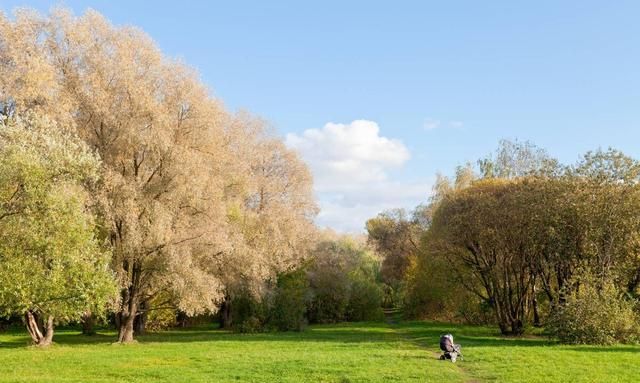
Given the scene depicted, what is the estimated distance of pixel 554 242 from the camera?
126ft

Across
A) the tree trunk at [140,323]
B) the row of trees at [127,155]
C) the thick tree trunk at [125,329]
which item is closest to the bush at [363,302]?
the tree trunk at [140,323]

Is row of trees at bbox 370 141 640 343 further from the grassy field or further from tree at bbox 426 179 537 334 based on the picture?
the grassy field

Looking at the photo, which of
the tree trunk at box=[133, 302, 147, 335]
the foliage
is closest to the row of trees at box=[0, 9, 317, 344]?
the tree trunk at box=[133, 302, 147, 335]

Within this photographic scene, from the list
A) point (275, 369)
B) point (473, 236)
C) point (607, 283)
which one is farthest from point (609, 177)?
point (275, 369)

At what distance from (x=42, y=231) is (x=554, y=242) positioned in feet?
101

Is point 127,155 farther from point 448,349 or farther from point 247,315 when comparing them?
point 448,349

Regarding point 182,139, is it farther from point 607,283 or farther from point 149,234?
point 607,283

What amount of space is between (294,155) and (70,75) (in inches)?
1150

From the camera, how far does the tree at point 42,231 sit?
85.5 feet

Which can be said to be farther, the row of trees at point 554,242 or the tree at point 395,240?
the tree at point 395,240

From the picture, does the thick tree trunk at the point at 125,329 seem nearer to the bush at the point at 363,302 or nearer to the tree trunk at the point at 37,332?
the tree trunk at the point at 37,332

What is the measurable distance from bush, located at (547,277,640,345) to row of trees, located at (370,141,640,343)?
0.06m

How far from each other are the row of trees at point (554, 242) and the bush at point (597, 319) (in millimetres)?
59

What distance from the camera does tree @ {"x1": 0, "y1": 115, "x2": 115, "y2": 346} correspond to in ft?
85.5
